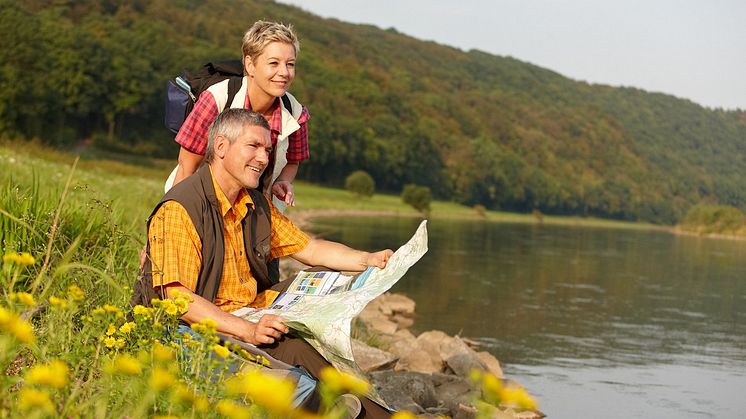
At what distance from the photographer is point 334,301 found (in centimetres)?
379

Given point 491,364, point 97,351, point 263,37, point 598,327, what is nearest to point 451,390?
point 491,364

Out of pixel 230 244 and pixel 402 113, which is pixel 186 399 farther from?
pixel 402 113

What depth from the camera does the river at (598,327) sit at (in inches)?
356

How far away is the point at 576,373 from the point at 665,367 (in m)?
1.53

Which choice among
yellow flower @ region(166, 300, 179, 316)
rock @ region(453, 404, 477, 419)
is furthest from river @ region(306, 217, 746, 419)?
yellow flower @ region(166, 300, 179, 316)

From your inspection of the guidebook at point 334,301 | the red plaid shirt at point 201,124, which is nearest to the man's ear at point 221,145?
the red plaid shirt at point 201,124

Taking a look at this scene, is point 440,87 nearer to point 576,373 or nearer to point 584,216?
point 584,216

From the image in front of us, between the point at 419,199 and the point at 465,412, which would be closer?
the point at 465,412

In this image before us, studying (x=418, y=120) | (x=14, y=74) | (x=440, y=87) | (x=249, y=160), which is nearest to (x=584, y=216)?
(x=418, y=120)

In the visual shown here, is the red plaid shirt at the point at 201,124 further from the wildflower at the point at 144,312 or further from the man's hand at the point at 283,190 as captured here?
the wildflower at the point at 144,312

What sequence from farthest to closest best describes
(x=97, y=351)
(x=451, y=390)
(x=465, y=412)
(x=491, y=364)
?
(x=491, y=364), (x=451, y=390), (x=465, y=412), (x=97, y=351)

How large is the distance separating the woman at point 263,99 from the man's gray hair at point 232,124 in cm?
50

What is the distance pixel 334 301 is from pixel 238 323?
1.26 ft

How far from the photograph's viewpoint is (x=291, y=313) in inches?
150
